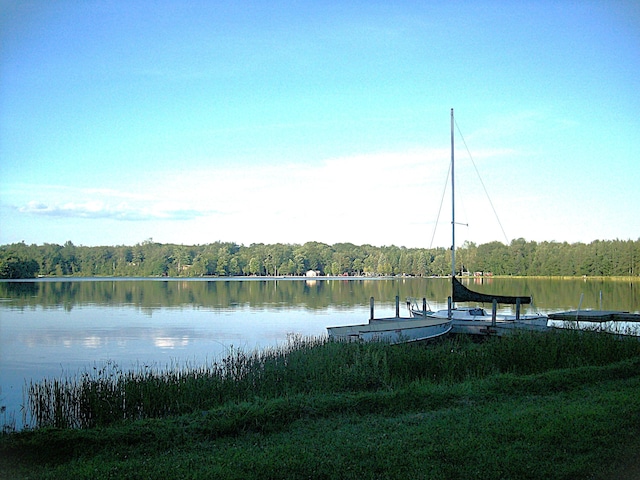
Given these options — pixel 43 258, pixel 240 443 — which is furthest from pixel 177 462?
pixel 43 258

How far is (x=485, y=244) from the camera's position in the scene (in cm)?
12244

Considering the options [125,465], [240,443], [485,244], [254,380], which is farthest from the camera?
[485,244]

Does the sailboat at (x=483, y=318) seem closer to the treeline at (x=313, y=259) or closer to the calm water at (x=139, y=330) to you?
the calm water at (x=139, y=330)

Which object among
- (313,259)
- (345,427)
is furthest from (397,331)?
(313,259)

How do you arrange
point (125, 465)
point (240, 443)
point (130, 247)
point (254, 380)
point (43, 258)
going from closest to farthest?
point (125, 465)
point (240, 443)
point (254, 380)
point (43, 258)
point (130, 247)

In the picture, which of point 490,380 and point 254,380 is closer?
point 490,380

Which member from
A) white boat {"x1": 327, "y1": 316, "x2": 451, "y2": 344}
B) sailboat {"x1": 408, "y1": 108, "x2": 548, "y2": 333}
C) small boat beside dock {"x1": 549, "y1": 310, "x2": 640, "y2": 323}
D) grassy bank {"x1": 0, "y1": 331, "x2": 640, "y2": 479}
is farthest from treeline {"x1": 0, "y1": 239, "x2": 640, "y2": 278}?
grassy bank {"x1": 0, "y1": 331, "x2": 640, "y2": 479}

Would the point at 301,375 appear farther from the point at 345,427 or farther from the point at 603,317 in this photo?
the point at 603,317

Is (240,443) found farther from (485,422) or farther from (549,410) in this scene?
(549,410)

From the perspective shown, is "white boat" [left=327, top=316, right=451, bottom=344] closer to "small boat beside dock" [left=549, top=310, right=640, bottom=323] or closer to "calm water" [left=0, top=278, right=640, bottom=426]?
"calm water" [left=0, top=278, right=640, bottom=426]

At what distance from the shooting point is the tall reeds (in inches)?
436

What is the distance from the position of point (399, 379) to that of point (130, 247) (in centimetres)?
14258

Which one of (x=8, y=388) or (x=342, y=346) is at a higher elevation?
(x=342, y=346)

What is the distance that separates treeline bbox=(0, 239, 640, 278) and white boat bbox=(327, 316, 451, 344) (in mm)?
71685
